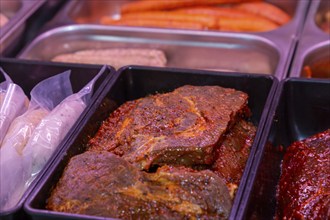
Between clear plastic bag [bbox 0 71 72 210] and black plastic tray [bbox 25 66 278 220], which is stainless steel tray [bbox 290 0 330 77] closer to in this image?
black plastic tray [bbox 25 66 278 220]

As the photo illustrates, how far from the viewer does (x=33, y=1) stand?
2.99 meters

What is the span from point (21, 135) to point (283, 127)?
0.97 metres

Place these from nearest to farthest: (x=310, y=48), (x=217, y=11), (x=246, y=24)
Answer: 1. (x=310, y=48)
2. (x=246, y=24)
3. (x=217, y=11)

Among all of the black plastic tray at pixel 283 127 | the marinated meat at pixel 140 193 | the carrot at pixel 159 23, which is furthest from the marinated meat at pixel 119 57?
the marinated meat at pixel 140 193

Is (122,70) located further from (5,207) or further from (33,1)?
(33,1)

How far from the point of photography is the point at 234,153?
176cm

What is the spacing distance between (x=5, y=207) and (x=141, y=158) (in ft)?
1.46

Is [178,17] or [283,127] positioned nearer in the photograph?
[283,127]

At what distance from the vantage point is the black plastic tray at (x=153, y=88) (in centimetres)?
183

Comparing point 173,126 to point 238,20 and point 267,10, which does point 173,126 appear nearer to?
point 238,20

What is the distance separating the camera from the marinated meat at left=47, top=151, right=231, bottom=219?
1.52 metres

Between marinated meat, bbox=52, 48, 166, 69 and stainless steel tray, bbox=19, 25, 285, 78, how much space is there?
0.11 metres

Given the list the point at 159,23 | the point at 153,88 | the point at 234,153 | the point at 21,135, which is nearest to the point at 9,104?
the point at 21,135

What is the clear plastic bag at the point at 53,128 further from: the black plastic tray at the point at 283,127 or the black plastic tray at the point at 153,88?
the black plastic tray at the point at 283,127
